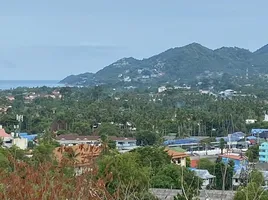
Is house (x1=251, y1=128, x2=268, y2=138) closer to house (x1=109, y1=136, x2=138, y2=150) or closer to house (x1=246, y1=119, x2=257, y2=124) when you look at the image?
house (x1=246, y1=119, x2=257, y2=124)

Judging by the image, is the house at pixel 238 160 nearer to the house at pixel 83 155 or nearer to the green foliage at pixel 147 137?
the house at pixel 83 155

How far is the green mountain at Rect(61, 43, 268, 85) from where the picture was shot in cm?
10888

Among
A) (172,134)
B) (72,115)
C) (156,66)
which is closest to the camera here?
(172,134)

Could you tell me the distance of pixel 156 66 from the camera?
398 feet

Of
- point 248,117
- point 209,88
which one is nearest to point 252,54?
point 209,88

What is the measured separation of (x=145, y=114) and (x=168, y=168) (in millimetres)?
21024

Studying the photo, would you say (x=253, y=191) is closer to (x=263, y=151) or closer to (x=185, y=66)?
(x=263, y=151)

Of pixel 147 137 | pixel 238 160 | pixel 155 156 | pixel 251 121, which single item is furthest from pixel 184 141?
pixel 155 156

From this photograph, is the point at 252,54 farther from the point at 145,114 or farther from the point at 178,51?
the point at 145,114

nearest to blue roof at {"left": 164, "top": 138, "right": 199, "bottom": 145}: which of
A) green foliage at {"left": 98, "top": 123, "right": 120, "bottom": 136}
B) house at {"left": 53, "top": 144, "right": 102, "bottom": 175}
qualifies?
green foliage at {"left": 98, "top": 123, "right": 120, "bottom": 136}

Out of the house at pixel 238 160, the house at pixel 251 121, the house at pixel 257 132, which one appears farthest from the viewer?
the house at pixel 251 121

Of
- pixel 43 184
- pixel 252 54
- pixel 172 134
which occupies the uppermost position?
pixel 252 54

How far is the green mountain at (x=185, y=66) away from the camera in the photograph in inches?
4286

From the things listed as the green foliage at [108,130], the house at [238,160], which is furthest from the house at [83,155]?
the green foliage at [108,130]
